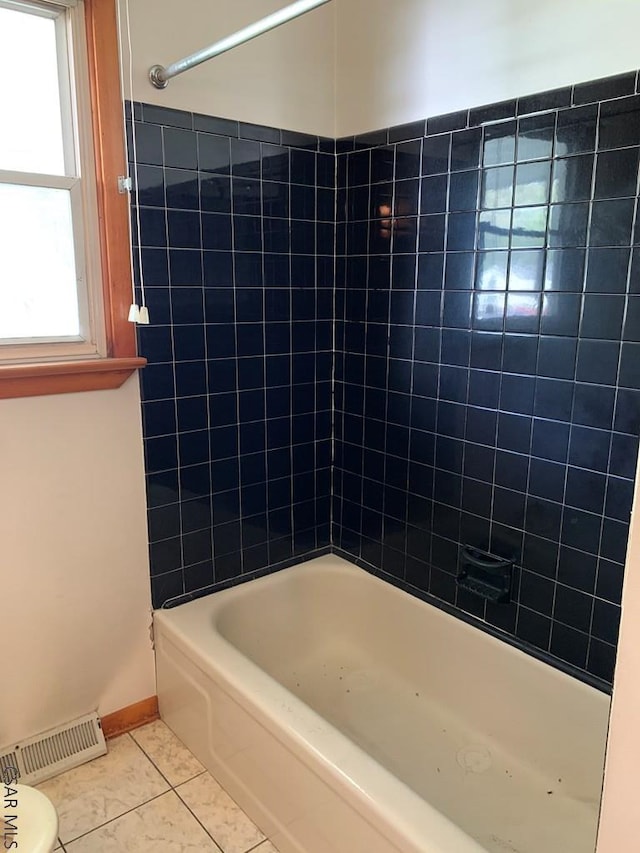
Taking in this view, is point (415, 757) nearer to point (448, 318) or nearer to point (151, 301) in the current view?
point (448, 318)

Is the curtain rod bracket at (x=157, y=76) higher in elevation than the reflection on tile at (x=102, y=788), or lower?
higher

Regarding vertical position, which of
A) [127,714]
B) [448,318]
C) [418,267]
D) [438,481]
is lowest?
[127,714]

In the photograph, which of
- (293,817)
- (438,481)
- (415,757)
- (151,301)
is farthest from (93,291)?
(415,757)

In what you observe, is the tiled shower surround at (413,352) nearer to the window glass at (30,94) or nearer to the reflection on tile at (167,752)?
the window glass at (30,94)

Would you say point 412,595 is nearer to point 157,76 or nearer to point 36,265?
point 36,265

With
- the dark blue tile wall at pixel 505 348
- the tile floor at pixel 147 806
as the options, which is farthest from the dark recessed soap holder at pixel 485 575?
the tile floor at pixel 147 806

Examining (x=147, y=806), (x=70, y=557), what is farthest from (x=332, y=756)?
(x=70, y=557)

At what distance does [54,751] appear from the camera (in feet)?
6.37

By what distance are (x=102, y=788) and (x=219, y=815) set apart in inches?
14.8

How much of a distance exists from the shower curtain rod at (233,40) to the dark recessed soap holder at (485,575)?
152 cm

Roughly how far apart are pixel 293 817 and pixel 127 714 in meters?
0.77

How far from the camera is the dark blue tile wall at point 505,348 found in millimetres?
1587

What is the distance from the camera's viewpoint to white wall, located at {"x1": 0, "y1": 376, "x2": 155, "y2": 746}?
5.94 ft

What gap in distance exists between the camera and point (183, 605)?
2148 millimetres
